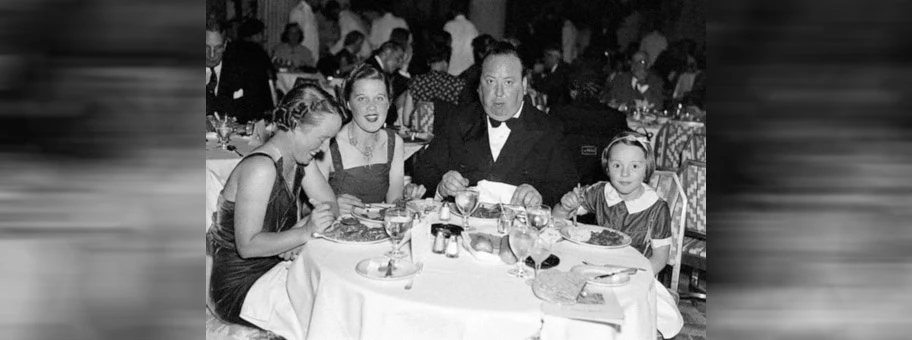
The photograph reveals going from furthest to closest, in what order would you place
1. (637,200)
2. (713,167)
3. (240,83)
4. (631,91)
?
(631,91) < (240,83) < (637,200) < (713,167)

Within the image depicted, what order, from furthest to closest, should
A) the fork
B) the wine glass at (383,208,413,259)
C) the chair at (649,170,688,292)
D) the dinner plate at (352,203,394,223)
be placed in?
1. the chair at (649,170,688,292)
2. the dinner plate at (352,203,394,223)
3. the wine glass at (383,208,413,259)
4. the fork

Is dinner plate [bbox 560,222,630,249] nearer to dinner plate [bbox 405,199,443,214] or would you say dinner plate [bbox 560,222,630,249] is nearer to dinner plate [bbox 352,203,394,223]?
dinner plate [bbox 405,199,443,214]

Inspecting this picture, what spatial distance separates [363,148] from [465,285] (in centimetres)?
181

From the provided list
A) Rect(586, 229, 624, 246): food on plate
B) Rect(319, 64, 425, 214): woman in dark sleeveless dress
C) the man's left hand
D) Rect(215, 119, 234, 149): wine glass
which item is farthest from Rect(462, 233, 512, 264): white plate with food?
Rect(215, 119, 234, 149): wine glass

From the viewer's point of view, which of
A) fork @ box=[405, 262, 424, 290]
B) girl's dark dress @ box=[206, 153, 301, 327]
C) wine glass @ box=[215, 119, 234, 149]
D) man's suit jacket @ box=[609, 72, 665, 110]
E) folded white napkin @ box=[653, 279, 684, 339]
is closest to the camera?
fork @ box=[405, 262, 424, 290]

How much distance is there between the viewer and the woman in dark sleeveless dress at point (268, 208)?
246cm

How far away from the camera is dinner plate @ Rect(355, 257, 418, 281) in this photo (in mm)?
1939

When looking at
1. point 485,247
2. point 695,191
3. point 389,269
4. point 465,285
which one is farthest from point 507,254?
point 695,191

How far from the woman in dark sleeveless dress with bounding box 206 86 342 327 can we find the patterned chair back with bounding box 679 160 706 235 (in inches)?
81.0

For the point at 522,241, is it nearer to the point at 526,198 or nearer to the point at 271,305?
the point at 526,198

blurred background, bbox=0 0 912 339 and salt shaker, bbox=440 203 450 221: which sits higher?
blurred background, bbox=0 0 912 339

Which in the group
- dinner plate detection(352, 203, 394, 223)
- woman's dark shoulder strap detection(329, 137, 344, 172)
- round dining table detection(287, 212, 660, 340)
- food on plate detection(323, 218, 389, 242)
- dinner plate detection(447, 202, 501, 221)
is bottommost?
round dining table detection(287, 212, 660, 340)

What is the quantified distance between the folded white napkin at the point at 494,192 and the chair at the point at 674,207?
0.76 m

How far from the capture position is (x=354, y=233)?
7.95 ft
